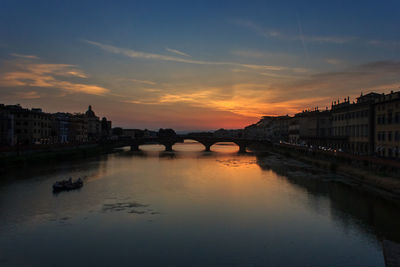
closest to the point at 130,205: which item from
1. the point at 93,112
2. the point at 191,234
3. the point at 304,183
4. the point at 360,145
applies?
the point at 191,234

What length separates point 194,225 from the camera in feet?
78.8

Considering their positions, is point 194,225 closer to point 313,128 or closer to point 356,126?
point 356,126

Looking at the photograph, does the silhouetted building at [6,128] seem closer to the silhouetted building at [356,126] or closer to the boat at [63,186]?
the boat at [63,186]

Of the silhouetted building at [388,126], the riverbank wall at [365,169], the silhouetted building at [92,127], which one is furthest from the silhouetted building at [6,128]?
the silhouetted building at [388,126]

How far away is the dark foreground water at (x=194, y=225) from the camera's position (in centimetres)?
1817

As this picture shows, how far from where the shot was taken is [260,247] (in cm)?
1958

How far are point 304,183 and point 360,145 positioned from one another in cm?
1867

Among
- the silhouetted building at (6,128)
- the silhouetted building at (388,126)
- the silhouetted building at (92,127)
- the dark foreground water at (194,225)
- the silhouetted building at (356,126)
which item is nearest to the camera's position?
the dark foreground water at (194,225)

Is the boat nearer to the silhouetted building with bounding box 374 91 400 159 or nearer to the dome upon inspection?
the silhouetted building with bounding box 374 91 400 159

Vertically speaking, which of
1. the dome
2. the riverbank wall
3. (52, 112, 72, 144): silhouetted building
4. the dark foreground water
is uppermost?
the dome

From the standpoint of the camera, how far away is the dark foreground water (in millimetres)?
18172

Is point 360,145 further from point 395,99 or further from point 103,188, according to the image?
point 103,188

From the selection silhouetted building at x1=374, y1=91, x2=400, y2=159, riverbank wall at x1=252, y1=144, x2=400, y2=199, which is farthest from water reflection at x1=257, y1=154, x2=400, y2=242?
silhouetted building at x1=374, y1=91, x2=400, y2=159

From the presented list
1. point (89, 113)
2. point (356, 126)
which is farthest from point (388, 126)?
point (89, 113)
